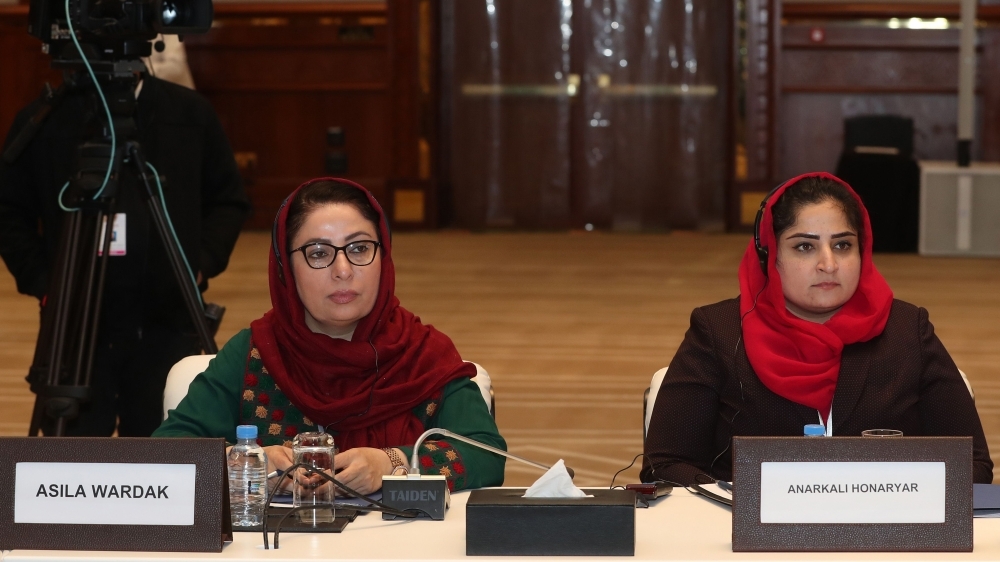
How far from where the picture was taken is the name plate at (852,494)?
1492mm

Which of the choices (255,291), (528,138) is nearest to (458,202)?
(528,138)

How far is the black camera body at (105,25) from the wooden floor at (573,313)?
151 centimetres

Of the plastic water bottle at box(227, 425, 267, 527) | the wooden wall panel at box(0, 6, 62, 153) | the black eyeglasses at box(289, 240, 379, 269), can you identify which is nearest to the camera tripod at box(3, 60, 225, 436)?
the black eyeglasses at box(289, 240, 379, 269)

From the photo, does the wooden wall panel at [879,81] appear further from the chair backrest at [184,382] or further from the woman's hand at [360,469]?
the woman's hand at [360,469]

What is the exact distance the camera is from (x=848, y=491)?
1.49m

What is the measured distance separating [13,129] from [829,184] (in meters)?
1.89

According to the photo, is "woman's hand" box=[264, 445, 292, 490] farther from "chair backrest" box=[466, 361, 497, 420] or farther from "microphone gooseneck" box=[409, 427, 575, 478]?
"chair backrest" box=[466, 361, 497, 420]

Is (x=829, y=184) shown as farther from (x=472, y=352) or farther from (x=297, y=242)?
(x=472, y=352)

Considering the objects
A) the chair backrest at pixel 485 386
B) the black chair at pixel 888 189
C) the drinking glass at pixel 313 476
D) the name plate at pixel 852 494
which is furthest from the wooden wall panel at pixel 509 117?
the name plate at pixel 852 494

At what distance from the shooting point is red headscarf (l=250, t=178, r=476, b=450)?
213cm

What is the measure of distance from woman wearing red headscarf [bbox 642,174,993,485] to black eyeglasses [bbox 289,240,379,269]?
0.60 meters

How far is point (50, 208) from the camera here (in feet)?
9.88

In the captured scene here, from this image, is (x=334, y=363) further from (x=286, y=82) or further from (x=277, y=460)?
(x=286, y=82)

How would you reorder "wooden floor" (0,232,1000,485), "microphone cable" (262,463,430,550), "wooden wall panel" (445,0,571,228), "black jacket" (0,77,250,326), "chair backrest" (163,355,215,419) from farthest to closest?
"wooden wall panel" (445,0,571,228) < "wooden floor" (0,232,1000,485) < "black jacket" (0,77,250,326) < "chair backrest" (163,355,215,419) < "microphone cable" (262,463,430,550)
